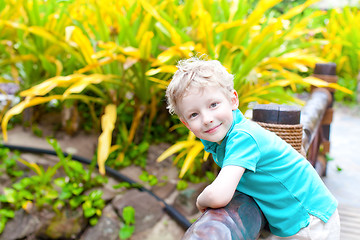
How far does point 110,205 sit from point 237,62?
1.22 m

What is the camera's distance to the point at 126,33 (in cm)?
233

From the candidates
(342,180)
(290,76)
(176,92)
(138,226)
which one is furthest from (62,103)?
(342,180)

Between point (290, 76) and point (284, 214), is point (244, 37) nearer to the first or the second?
point (290, 76)

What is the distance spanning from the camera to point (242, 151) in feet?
2.77

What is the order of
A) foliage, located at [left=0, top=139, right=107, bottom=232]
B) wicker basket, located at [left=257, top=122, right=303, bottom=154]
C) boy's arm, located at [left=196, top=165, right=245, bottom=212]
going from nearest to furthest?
1. boy's arm, located at [left=196, top=165, right=245, bottom=212]
2. wicker basket, located at [left=257, top=122, right=303, bottom=154]
3. foliage, located at [left=0, top=139, right=107, bottom=232]

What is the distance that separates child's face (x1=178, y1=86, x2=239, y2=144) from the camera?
0.86 meters

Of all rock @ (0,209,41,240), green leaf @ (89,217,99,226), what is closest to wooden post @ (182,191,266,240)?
green leaf @ (89,217,99,226)

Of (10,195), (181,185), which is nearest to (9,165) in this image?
(10,195)

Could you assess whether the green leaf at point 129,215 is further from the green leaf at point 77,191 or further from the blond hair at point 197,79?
the blond hair at point 197,79

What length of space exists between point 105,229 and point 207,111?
1498 mm

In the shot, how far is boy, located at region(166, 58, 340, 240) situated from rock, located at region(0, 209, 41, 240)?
154cm

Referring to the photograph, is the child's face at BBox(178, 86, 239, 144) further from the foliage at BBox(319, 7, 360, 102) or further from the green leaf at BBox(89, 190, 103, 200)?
the foliage at BBox(319, 7, 360, 102)

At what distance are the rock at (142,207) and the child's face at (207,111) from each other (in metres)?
1.39

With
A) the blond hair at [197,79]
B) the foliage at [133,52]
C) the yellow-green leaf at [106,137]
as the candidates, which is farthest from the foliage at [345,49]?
the blond hair at [197,79]
